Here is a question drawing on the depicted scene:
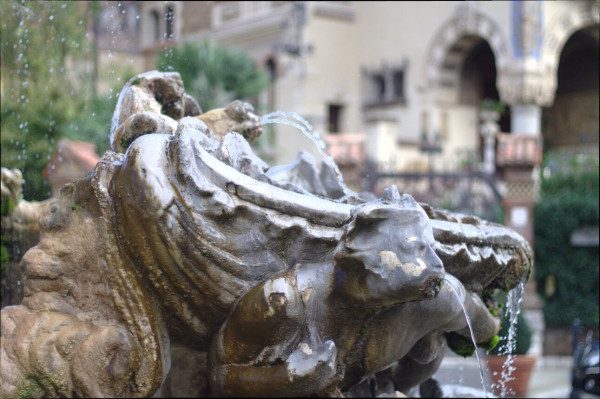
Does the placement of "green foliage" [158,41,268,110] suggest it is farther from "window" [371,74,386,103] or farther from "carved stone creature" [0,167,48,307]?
"carved stone creature" [0,167,48,307]

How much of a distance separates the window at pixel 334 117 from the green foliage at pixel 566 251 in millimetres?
11972

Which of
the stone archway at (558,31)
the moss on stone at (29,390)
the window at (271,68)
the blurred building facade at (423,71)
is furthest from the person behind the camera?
the window at (271,68)

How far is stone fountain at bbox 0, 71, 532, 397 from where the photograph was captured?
6.53ft

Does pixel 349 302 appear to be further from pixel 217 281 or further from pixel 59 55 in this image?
pixel 59 55

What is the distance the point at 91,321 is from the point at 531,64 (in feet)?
56.4

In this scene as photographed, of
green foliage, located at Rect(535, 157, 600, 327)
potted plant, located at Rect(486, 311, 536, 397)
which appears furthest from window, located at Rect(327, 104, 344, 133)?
potted plant, located at Rect(486, 311, 536, 397)

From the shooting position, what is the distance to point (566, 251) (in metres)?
10.9

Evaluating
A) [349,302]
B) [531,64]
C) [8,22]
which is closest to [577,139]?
[531,64]

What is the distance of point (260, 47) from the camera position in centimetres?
2189

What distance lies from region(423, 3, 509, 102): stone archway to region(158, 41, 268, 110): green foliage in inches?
230

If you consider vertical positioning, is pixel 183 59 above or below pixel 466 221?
above

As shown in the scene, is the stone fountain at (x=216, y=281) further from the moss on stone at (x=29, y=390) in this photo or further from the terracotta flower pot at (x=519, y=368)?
the terracotta flower pot at (x=519, y=368)

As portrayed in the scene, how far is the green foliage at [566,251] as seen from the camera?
1045cm

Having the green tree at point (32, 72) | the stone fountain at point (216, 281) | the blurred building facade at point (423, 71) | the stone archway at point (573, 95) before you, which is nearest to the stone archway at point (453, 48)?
the blurred building facade at point (423, 71)
